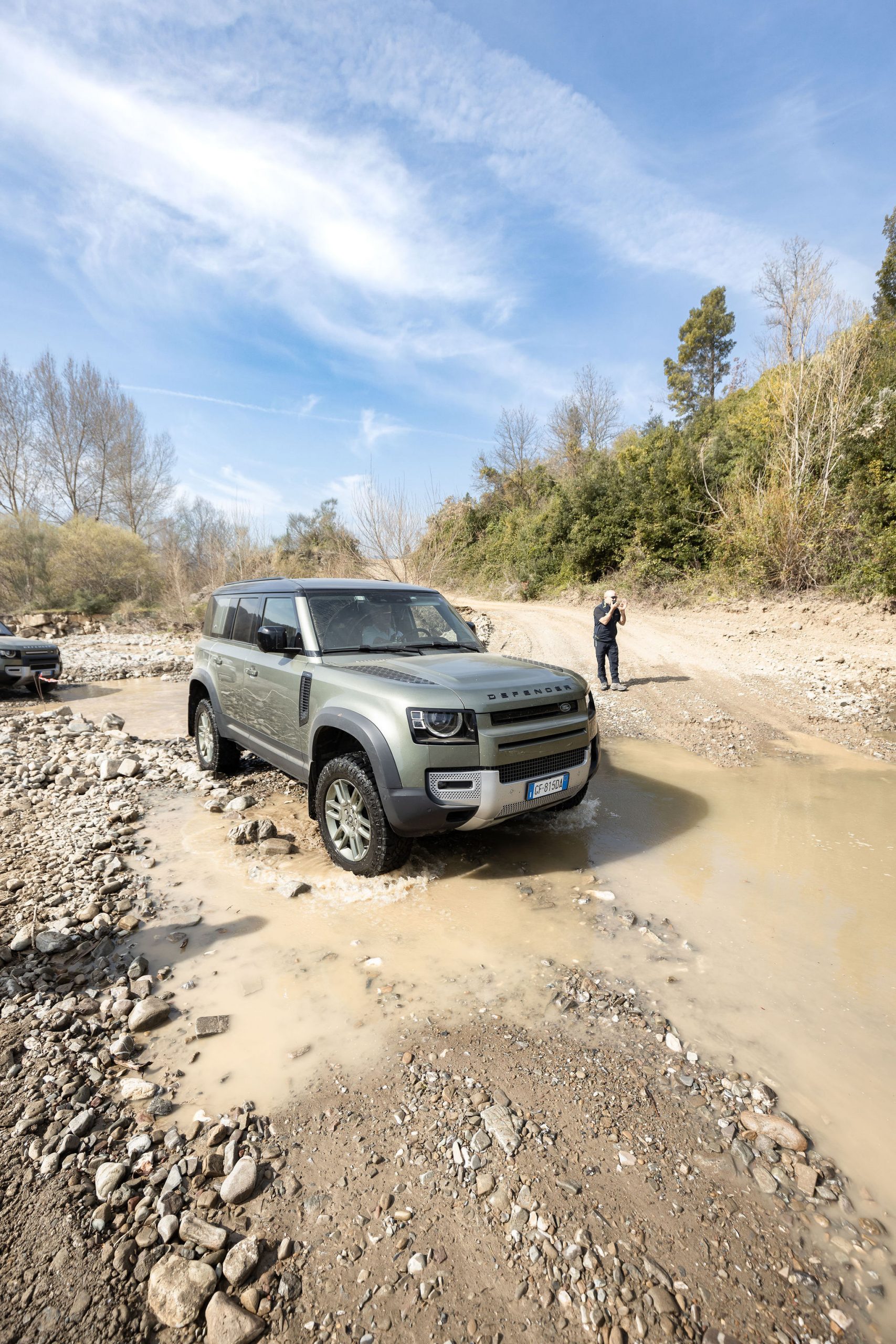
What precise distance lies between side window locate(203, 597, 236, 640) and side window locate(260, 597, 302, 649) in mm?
850

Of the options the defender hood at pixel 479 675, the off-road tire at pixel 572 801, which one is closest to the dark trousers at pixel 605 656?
the defender hood at pixel 479 675

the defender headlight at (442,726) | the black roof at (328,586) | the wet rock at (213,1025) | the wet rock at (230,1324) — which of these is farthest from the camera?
the black roof at (328,586)

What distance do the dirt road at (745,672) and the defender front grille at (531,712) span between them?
3.90 metres

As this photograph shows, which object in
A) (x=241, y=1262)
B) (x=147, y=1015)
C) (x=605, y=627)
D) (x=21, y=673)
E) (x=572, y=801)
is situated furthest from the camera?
(x=21, y=673)

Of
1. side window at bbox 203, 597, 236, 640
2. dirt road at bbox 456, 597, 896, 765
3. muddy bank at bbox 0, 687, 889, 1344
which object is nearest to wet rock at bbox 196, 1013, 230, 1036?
muddy bank at bbox 0, 687, 889, 1344

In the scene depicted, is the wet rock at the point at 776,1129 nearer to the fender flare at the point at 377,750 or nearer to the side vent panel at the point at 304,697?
the fender flare at the point at 377,750

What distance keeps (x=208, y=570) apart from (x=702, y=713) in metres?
27.8

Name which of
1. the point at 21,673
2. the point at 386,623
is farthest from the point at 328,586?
the point at 21,673

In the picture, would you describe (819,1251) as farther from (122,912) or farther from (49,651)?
(49,651)

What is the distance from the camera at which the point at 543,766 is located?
3.94 metres

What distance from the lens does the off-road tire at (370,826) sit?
376 centimetres

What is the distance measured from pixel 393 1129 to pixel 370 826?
1.76 metres

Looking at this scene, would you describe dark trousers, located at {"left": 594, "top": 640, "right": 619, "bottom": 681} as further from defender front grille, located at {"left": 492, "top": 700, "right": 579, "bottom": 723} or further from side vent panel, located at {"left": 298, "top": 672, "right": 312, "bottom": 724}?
side vent panel, located at {"left": 298, "top": 672, "right": 312, "bottom": 724}

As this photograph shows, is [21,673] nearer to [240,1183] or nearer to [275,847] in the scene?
[275,847]
